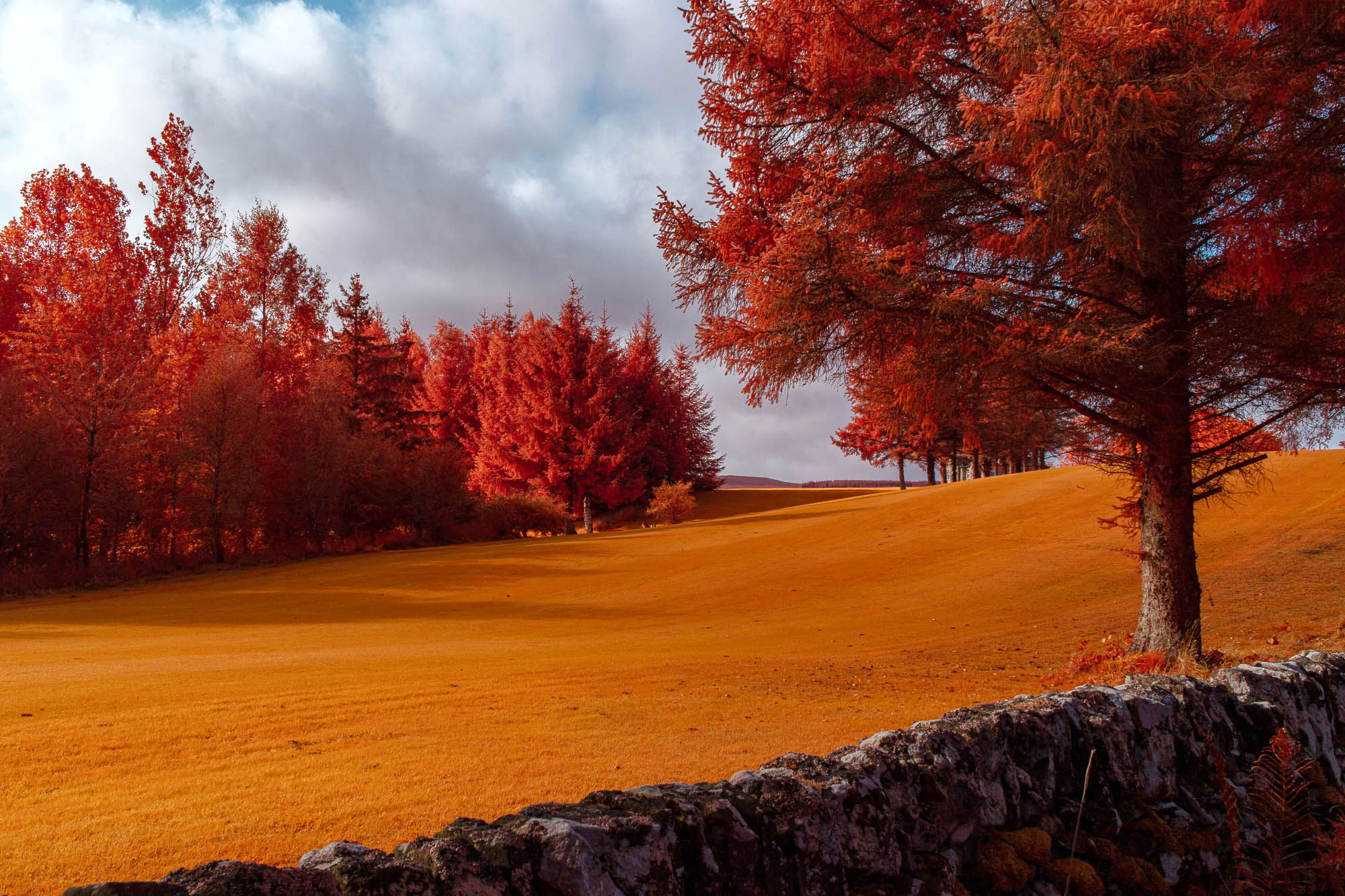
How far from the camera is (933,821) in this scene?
2605 mm

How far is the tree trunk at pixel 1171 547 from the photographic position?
Answer: 8.91 m

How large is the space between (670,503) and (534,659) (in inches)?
1018

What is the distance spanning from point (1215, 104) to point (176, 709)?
11.3 m

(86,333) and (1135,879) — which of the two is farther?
(86,333)

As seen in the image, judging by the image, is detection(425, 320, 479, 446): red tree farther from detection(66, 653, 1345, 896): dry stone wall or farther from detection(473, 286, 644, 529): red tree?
detection(66, 653, 1345, 896): dry stone wall

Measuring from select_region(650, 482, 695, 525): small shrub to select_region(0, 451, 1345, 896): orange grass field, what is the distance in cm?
888

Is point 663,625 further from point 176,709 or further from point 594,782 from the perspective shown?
point 594,782

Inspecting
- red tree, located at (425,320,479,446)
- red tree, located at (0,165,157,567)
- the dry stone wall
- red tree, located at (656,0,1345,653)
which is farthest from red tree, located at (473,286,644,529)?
the dry stone wall

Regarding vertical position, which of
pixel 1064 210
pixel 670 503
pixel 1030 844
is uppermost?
pixel 1064 210

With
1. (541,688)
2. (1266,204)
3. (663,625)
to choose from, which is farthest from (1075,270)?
(663,625)

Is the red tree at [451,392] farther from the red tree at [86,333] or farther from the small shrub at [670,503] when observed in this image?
the red tree at [86,333]

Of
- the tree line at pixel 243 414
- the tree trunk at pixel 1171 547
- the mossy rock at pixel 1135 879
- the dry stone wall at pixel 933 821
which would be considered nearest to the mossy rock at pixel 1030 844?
the dry stone wall at pixel 933 821

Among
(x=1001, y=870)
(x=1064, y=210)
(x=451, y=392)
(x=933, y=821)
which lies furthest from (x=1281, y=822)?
(x=451, y=392)

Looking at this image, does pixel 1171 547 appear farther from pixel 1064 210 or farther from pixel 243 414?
pixel 243 414
